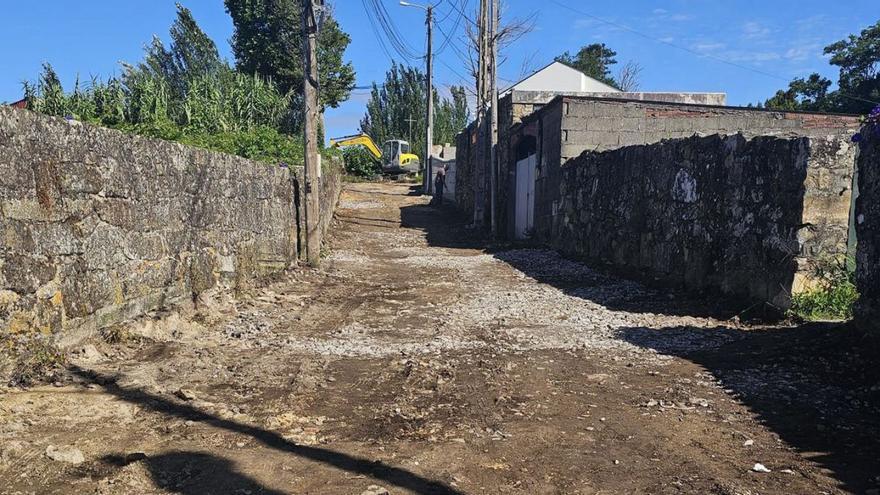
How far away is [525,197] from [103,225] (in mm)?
13403

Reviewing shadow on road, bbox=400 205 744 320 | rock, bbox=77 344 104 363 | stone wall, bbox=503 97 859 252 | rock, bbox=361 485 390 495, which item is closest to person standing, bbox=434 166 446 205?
shadow on road, bbox=400 205 744 320

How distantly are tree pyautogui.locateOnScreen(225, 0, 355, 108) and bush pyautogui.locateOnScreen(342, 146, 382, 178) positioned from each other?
139 inches

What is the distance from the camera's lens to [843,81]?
133 ft

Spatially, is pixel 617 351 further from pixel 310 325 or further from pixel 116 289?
pixel 116 289

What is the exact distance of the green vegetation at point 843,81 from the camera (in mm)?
38519

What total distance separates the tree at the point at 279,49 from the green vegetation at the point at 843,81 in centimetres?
2541

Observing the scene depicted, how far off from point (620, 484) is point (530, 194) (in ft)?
46.7

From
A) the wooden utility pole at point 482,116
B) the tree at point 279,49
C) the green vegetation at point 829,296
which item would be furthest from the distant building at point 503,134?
the tree at point 279,49

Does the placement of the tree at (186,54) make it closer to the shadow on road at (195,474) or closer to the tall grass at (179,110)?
the tall grass at (179,110)

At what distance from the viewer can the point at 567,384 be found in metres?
4.86

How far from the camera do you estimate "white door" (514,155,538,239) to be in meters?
16.9

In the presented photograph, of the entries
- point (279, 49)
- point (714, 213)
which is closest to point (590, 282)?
point (714, 213)

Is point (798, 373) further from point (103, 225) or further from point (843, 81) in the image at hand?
point (843, 81)

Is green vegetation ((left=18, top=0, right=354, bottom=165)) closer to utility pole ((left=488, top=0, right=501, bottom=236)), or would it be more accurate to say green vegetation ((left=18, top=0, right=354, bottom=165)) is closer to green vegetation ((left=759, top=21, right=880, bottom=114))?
utility pole ((left=488, top=0, right=501, bottom=236))
